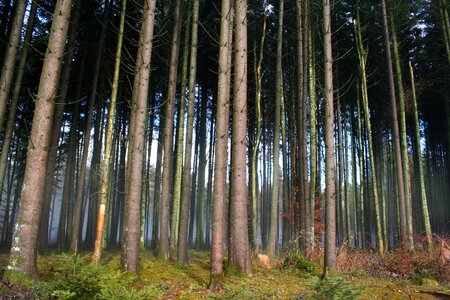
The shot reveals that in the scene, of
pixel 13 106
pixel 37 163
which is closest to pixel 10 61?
pixel 13 106

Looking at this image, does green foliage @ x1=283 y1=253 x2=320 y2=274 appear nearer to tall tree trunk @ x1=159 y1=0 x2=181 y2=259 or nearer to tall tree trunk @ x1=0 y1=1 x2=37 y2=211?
tall tree trunk @ x1=159 y1=0 x2=181 y2=259

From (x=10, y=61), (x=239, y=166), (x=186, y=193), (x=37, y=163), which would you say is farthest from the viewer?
(x=186, y=193)

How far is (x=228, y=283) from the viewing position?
6.68 meters

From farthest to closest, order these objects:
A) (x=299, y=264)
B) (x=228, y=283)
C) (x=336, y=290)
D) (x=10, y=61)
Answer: (x=299, y=264)
(x=10, y=61)
(x=228, y=283)
(x=336, y=290)

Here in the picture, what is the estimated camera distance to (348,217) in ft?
61.4

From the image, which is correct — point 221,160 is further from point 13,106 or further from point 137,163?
point 13,106

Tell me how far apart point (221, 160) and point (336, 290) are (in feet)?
12.4

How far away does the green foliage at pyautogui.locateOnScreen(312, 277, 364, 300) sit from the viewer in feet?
14.7

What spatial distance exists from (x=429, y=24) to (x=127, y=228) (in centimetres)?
1811

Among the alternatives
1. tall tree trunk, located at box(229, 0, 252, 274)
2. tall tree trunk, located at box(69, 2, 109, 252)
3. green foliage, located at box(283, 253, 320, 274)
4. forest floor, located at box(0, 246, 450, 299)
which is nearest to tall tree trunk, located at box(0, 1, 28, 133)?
tall tree trunk, located at box(69, 2, 109, 252)

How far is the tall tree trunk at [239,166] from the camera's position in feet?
25.3

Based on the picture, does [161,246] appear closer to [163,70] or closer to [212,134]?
[163,70]

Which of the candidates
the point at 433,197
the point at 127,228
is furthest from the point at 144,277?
the point at 433,197

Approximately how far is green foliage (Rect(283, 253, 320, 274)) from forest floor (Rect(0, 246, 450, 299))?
3 cm
